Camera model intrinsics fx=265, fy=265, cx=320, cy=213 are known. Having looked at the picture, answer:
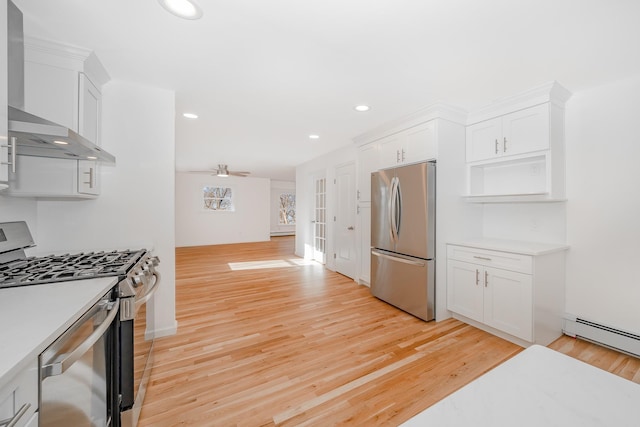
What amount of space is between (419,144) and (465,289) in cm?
168

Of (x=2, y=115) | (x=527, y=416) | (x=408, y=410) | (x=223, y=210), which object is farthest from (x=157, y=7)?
(x=223, y=210)

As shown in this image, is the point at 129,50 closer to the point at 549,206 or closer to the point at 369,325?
the point at 369,325

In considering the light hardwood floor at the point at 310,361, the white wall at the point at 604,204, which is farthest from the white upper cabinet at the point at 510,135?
the light hardwood floor at the point at 310,361

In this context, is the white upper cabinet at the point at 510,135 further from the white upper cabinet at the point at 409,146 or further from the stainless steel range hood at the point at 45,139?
the stainless steel range hood at the point at 45,139

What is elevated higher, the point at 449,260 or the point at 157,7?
the point at 157,7

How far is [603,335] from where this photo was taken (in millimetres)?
2385

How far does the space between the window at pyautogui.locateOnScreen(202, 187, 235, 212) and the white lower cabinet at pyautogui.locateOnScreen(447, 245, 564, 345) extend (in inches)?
297

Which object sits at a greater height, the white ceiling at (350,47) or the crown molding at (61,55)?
the white ceiling at (350,47)

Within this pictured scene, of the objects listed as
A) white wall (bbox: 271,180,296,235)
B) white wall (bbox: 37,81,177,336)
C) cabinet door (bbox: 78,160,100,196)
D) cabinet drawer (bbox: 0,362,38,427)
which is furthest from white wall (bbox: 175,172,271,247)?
cabinet drawer (bbox: 0,362,38,427)

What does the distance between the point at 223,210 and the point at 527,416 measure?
9.02m

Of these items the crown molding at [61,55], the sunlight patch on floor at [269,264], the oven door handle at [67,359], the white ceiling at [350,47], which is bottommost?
the sunlight patch on floor at [269,264]

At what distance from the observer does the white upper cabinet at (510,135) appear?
251cm

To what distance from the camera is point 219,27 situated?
170 cm

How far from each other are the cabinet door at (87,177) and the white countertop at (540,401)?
8.15ft
